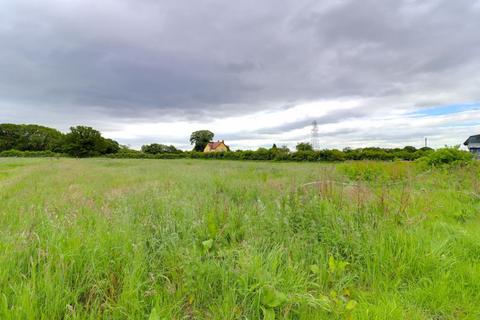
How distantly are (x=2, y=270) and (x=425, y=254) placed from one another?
4.33 meters

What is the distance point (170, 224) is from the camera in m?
3.11

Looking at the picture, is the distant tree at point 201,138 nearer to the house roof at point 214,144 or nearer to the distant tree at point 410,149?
the house roof at point 214,144

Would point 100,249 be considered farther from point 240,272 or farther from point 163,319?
point 240,272

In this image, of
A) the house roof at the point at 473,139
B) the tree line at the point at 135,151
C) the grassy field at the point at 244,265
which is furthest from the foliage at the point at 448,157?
the house roof at the point at 473,139

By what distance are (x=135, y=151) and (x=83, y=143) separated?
1470cm

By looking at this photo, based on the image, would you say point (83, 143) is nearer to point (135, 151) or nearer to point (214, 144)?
point (135, 151)

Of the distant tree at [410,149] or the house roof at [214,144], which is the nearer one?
the distant tree at [410,149]

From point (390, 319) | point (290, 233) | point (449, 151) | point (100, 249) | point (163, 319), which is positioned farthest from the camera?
point (449, 151)

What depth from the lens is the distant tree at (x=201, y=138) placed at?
322 feet

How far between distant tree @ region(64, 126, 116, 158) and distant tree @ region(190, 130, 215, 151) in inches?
1517

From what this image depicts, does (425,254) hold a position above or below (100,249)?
below

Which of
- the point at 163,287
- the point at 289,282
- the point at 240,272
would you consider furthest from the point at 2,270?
the point at 289,282

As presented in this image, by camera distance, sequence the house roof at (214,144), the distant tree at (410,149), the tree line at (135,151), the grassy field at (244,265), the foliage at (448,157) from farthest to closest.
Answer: the house roof at (214,144)
the tree line at (135,151)
the distant tree at (410,149)
the foliage at (448,157)
the grassy field at (244,265)

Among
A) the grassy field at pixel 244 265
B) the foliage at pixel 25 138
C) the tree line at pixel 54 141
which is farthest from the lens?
the foliage at pixel 25 138
